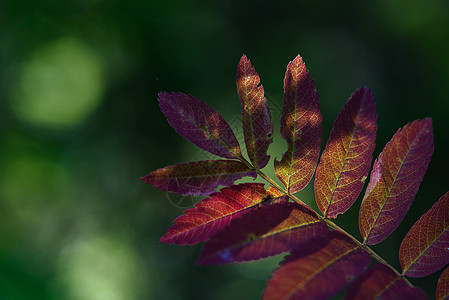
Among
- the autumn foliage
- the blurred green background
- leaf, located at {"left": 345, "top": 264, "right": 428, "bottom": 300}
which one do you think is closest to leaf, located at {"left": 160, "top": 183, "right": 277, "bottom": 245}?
the autumn foliage

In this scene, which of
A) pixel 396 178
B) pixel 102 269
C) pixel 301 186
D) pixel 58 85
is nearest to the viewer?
pixel 396 178

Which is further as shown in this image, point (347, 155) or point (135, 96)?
point (135, 96)

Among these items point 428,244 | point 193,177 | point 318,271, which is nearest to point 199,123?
point 193,177

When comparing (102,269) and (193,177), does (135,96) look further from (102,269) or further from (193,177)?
(193,177)

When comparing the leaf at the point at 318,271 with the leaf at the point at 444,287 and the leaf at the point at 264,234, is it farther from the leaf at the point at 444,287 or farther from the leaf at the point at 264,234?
the leaf at the point at 444,287

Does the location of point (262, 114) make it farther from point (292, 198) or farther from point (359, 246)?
point (359, 246)

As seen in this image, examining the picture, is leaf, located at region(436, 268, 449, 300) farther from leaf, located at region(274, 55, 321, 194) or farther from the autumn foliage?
leaf, located at region(274, 55, 321, 194)
